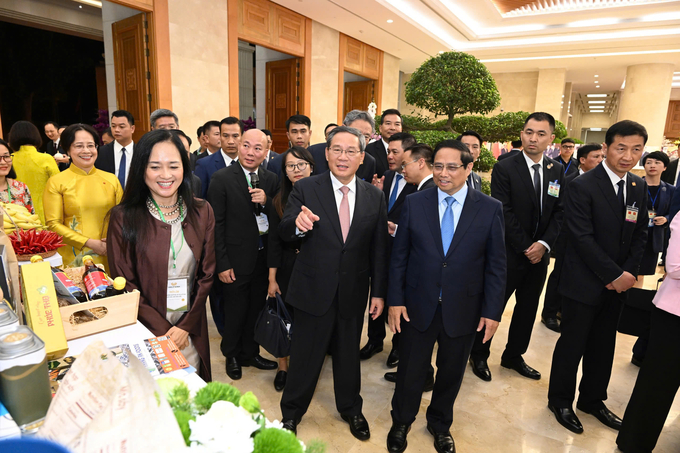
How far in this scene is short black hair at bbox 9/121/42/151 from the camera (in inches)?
140

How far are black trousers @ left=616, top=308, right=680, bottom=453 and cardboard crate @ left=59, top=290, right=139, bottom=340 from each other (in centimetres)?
236

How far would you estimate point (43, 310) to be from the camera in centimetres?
118

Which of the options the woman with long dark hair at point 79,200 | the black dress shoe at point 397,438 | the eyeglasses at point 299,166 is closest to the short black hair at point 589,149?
the eyeglasses at point 299,166

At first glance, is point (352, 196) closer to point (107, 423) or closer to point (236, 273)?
point (236, 273)

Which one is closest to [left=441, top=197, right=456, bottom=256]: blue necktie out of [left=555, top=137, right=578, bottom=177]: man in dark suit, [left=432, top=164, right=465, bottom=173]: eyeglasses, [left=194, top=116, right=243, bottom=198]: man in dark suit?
[left=432, top=164, right=465, bottom=173]: eyeglasses

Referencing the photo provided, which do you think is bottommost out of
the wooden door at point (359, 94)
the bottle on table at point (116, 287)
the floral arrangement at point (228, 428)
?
the bottle on table at point (116, 287)

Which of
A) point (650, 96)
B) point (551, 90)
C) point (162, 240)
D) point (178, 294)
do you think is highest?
point (551, 90)

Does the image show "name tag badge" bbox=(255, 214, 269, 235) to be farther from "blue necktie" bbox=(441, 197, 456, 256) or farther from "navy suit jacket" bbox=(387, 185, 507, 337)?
"blue necktie" bbox=(441, 197, 456, 256)

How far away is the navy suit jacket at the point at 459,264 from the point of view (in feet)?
6.73

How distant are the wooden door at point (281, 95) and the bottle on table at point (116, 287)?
8.13 m

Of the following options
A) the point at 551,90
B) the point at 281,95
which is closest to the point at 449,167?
the point at 281,95

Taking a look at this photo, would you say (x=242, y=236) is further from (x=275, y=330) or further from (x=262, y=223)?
(x=275, y=330)

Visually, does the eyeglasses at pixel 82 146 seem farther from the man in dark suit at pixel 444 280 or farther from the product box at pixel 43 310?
the man in dark suit at pixel 444 280

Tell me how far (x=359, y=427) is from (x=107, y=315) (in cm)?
154
